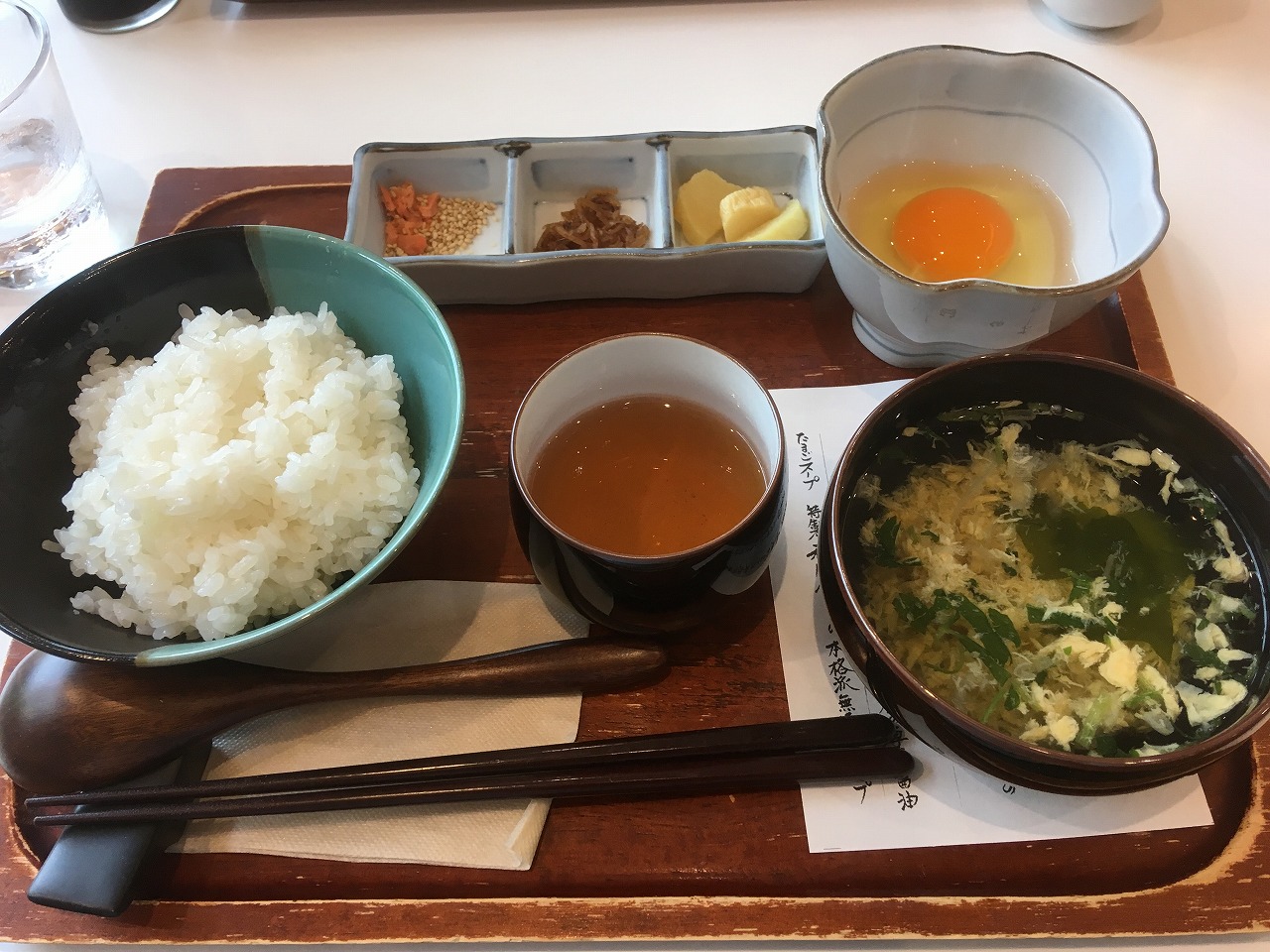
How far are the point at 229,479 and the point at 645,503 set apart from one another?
535 millimetres

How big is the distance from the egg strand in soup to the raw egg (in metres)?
0.42

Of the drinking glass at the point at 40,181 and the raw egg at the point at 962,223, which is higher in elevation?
the drinking glass at the point at 40,181

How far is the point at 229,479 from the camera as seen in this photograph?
1028 millimetres

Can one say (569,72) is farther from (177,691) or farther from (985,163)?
(177,691)

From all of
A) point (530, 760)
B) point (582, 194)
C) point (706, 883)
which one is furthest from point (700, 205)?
point (706, 883)

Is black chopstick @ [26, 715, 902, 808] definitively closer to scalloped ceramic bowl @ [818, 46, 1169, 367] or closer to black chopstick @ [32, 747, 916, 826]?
black chopstick @ [32, 747, 916, 826]

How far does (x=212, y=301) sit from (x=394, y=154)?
1.57ft

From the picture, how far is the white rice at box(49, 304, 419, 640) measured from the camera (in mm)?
1011

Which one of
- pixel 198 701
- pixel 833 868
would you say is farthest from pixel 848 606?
pixel 198 701

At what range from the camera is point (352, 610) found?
1.14 m

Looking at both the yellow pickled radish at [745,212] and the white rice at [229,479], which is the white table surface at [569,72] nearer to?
the yellow pickled radish at [745,212]

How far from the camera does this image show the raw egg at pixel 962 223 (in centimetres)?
142

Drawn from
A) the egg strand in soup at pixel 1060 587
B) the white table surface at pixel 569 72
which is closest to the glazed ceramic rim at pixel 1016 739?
the egg strand in soup at pixel 1060 587

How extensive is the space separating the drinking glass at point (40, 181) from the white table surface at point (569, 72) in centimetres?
9
